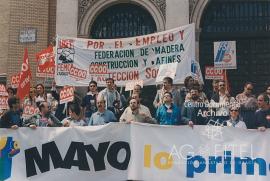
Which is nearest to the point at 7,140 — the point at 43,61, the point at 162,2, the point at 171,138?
the point at 171,138

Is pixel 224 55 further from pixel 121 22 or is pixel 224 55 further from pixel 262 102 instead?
pixel 121 22

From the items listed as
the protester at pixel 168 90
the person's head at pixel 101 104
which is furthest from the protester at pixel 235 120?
the person's head at pixel 101 104

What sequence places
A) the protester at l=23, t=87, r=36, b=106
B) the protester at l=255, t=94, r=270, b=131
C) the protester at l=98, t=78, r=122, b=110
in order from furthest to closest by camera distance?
1. the protester at l=23, t=87, r=36, b=106
2. the protester at l=98, t=78, r=122, b=110
3. the protester at l=255, t=94, r=270, b=131

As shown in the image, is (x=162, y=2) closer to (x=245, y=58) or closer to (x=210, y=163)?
(x=245, y=58)

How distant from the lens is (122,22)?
1617 cm

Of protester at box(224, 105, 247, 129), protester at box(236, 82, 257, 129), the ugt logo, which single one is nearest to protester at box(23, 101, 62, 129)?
the ugt logo

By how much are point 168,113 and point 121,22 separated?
24.3ft

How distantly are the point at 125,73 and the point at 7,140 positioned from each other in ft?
13.7

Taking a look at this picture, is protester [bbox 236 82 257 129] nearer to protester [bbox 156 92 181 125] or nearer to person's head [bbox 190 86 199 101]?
person's head [bbox 190 86 199 101]

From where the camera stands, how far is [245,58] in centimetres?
1530

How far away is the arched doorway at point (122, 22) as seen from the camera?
15961 millimetres

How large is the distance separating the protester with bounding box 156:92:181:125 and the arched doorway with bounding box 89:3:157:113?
6.74 meters

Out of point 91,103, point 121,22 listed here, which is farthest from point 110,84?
point 121,22

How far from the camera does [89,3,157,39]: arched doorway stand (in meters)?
16.0
